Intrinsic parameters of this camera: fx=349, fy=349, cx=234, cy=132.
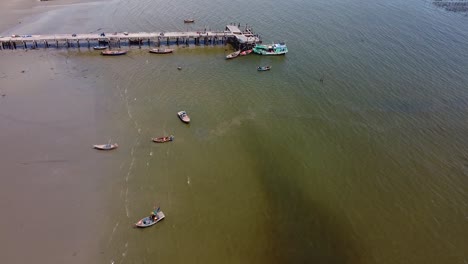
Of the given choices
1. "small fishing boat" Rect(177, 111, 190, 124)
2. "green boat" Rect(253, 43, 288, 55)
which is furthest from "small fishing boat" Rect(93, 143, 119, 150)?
"green boat" Rect(253, 43, 288, 55)

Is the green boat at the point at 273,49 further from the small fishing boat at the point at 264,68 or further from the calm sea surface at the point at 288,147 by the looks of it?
the small fishing boat at the point at 264,68

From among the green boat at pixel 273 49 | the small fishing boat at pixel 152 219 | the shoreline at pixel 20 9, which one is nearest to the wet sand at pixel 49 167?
Answer: the small fishing boat at pixel 152 219

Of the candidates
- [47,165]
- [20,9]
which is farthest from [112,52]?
[20,9]

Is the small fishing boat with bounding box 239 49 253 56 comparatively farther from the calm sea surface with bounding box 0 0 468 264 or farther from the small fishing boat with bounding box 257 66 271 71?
the small fishing boat with bounding box 257 66 271 71

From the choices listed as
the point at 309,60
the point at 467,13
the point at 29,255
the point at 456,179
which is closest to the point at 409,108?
the point at 456,179

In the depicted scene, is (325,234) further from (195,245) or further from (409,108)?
(409,108)
